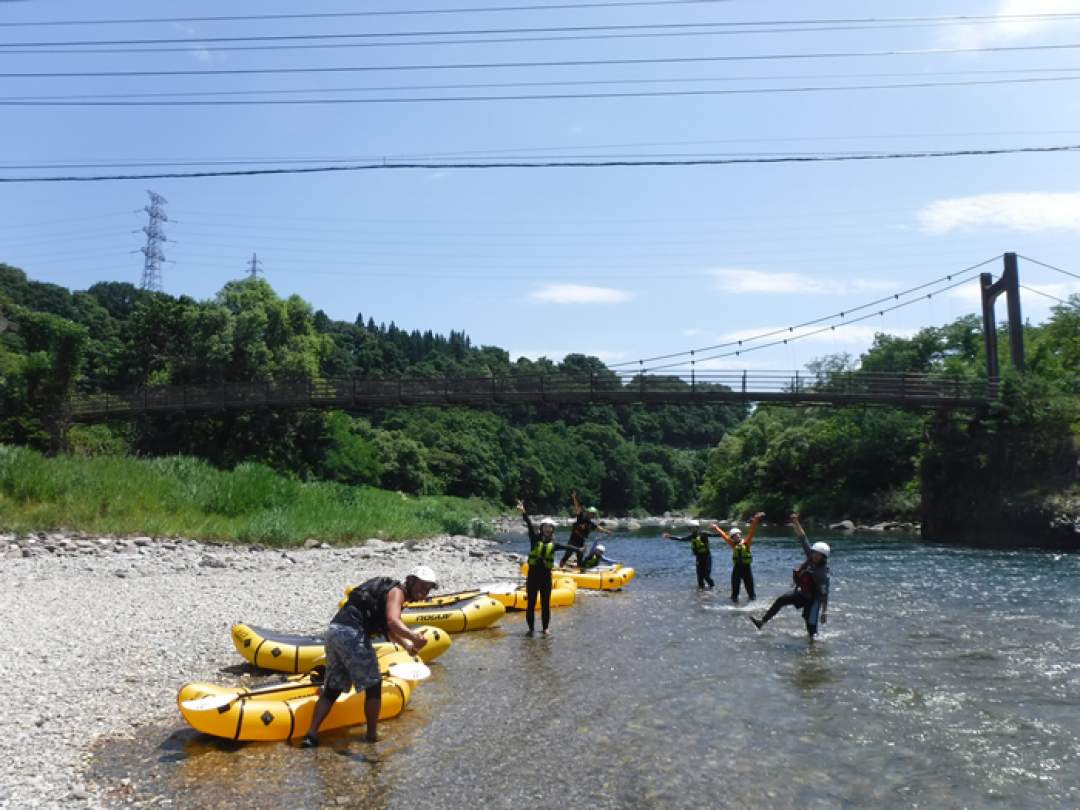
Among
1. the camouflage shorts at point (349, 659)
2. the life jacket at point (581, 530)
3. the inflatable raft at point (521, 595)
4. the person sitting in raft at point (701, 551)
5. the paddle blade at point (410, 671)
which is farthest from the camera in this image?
the life jacket at point (581, 530)

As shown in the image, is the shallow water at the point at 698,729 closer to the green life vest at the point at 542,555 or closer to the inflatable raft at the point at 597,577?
the green life vest at the point at 542,555

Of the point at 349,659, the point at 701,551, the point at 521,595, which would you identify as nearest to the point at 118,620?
the point at 349,659

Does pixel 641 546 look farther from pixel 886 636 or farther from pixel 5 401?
pixel 5 401

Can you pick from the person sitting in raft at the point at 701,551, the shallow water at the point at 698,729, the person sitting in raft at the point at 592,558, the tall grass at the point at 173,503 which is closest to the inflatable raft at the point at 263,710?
the shallow water at the point at 698,729

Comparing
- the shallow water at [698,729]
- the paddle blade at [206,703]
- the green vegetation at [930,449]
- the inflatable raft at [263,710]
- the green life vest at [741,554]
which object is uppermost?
the green vegetation at [930,449]

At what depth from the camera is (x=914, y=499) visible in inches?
1874

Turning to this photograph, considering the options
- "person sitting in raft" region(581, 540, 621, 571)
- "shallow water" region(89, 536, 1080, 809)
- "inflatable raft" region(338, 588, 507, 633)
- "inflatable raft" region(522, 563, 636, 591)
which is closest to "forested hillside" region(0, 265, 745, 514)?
"person sitting in raft" region(581, 540, 621, 571)

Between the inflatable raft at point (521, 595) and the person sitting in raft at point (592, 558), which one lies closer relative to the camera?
the inflatable raft at point (521, 595)

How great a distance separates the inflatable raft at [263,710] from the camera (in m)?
7.02

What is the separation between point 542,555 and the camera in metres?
12.3

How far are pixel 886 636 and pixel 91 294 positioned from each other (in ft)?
361

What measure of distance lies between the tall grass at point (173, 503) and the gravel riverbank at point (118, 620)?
3.44ft

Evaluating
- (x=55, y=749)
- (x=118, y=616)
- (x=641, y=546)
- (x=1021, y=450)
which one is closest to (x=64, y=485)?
(x=118, y=616)

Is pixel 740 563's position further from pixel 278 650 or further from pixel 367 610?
pixel 367 610
